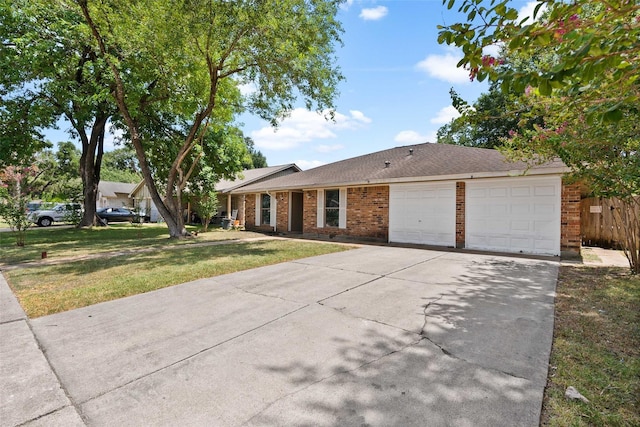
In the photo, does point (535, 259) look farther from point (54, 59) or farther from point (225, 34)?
point (54, 59)

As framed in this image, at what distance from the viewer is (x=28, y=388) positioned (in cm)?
246

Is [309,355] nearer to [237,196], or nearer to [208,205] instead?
[208,205]

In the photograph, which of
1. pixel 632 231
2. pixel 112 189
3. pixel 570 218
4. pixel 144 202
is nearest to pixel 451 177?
pixel 570 218

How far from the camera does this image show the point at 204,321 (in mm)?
3885

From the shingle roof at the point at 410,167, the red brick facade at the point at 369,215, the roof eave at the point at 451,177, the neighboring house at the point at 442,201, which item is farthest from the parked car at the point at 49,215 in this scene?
the roof eave at the point at 451,177

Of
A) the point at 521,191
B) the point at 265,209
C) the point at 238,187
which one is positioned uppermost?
the point at 238,187

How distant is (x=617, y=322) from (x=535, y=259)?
480 cm

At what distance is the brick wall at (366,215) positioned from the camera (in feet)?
40.2

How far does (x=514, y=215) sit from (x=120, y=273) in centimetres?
1029

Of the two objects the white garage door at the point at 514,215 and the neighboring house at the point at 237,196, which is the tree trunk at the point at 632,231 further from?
the neighboring house at the point at 237,196

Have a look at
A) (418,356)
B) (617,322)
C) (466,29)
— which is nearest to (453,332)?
(418,356)

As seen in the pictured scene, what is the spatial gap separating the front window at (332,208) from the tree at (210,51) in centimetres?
390

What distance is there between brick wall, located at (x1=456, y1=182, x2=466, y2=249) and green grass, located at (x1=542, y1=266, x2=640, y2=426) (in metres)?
5.05

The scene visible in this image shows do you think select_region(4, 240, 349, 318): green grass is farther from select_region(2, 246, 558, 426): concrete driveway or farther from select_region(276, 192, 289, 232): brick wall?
select_region(276, 192, 289, 232): brick wall
